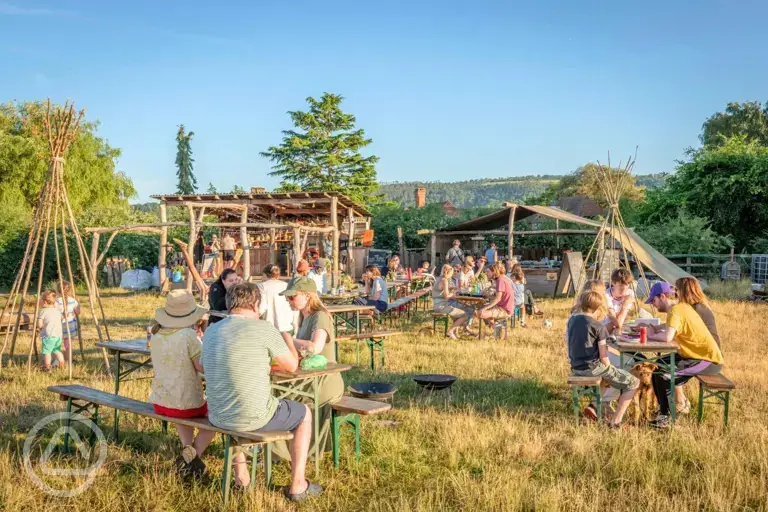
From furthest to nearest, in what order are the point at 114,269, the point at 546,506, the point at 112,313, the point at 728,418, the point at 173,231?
1. the point at 173,231
2. the point at 114,269
3. the point at 112,313
4. the point at 728,418
5. the point at 546,506

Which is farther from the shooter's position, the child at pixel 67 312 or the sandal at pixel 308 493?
the child at pixel 67 312

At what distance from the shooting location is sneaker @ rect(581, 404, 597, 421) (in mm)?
5559

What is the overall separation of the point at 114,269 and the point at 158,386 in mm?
20069

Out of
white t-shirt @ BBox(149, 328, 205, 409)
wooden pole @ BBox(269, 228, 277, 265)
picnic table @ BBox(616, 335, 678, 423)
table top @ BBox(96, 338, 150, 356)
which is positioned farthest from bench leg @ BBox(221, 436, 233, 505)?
wooden pole @ BBox(269, 228, 277, 265)

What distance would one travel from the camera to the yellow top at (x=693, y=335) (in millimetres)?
5551

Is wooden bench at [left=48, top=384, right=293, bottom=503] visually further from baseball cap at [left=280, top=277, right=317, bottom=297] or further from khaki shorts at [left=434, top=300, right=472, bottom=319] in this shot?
khaki shorts at [left=434, top=300, right=472, bottom=319]

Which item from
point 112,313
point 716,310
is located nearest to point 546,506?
point 716,310

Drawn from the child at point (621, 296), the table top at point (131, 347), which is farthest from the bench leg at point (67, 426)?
the child at point (621, 296)

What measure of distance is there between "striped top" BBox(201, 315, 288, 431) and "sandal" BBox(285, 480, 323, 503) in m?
0.52

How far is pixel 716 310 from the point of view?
12.9 metres

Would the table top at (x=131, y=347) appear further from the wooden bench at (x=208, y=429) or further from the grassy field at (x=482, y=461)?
the wooden bench at (x=208, y=429)

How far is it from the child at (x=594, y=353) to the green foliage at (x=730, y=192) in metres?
18.6

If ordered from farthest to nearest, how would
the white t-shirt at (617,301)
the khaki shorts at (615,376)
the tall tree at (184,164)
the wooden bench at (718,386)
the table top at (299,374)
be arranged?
the tall tree at (184,164), the white t-shirt at (617,301), the khaki shorts at (615,376), the wooden bench at (718,386), the table top at (299,374)

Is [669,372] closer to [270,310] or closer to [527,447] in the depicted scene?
[527,447]
